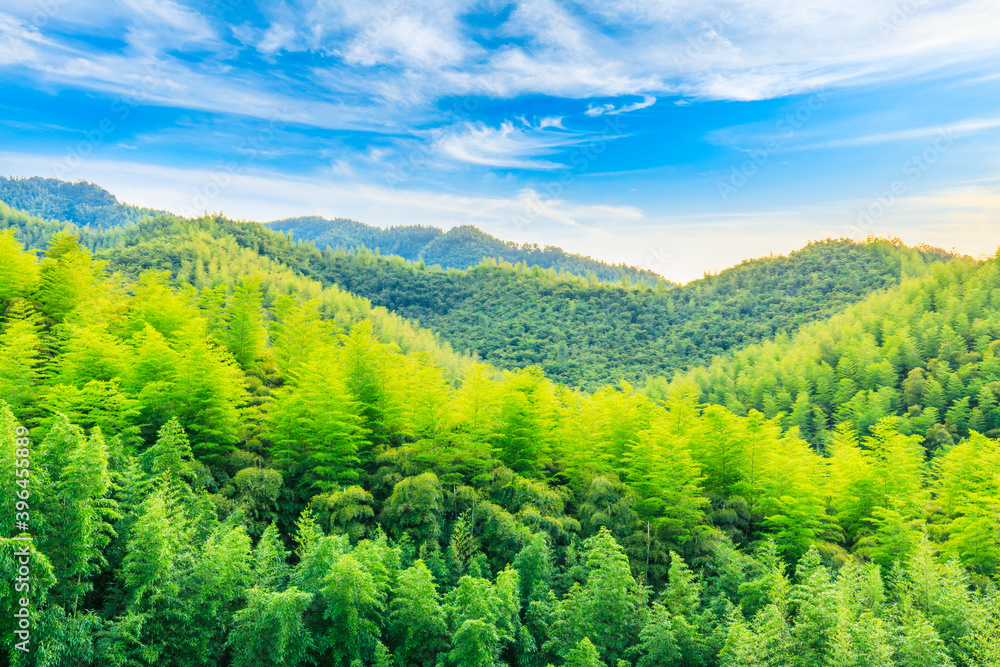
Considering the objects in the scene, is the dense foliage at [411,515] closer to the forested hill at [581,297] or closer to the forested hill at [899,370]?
the forested hill at [899,370]

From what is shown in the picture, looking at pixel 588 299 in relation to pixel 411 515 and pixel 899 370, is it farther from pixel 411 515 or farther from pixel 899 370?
pixel 411 515

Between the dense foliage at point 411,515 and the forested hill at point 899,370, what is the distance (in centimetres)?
2391

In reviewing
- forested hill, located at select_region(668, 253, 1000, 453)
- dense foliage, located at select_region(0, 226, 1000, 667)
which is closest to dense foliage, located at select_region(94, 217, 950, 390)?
forested hill, located at select_region(668, 253, 1000, 453)

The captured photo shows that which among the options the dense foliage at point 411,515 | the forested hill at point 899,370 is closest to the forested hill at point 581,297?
the forested hill at point 899,370

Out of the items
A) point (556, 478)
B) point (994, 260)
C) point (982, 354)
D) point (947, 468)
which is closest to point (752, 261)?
point (994, 260)

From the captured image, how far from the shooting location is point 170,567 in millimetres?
13594

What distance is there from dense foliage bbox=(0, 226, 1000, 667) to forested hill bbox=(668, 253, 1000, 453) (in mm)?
23914

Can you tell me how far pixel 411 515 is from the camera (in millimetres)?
20750

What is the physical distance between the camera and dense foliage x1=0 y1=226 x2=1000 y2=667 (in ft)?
45.5

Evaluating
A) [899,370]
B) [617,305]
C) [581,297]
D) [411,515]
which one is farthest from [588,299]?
[411,515]

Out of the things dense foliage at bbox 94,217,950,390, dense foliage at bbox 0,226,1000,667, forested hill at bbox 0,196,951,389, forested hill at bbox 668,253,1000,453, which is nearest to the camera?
dense foliage at bbox 0,226,1000,667

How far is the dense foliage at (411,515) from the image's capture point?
13875mm

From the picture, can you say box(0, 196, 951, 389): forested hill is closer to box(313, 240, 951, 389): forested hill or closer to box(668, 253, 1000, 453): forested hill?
box(313, 240, 951, 389): forested hill

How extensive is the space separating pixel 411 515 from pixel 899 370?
70.6m
